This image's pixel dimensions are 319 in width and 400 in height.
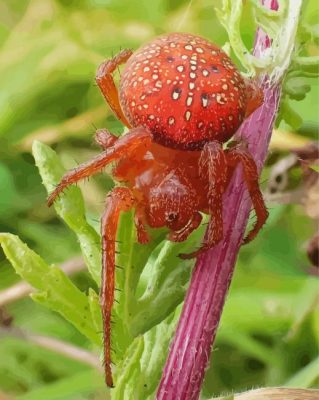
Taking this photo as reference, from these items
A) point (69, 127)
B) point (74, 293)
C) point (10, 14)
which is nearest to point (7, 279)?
point (69, 127)

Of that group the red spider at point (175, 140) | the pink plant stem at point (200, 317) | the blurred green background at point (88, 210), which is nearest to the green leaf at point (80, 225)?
the red spider at point (175, 140)

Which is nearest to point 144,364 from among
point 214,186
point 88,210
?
point 214,186

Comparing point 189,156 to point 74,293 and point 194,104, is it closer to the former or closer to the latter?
point 194,104

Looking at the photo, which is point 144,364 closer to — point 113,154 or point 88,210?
point 113,154

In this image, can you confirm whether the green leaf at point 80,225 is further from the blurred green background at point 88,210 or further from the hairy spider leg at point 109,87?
the blurred green background at point 88,210

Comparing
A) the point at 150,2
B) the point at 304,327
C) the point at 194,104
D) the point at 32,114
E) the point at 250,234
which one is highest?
the point at 194,104
